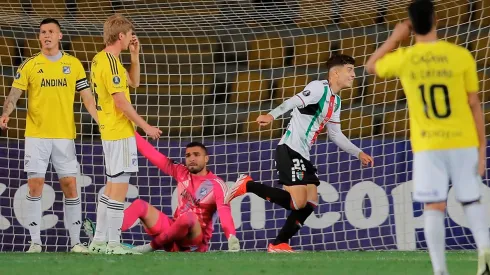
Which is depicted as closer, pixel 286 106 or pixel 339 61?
pixel 286 106

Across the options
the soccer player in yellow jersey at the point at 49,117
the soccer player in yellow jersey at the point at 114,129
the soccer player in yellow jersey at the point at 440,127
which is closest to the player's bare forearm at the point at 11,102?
the soccer player in yellow jersey at the point at 49,117

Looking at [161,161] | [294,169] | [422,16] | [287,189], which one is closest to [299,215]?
[287,189]

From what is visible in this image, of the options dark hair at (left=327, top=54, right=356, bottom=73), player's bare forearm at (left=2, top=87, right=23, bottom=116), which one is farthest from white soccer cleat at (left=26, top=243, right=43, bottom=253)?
dark hair at (left=327, top=54, right=356, bottom=73)

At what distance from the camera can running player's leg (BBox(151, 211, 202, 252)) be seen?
25.9 ft

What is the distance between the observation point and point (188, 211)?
8.04m

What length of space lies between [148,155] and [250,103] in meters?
2.03

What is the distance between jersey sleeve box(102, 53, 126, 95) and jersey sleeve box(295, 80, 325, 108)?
1.31m

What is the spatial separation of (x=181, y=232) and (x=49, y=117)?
1246 millimetres

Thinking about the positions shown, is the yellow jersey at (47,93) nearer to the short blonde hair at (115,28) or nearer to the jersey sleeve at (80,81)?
the jersey sleeve at (80,81)

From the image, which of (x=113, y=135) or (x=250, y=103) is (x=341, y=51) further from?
(x=113, y=135)

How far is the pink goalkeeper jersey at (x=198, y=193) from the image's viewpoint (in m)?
7.99

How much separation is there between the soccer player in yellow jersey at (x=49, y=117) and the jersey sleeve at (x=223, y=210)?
100 centimetres

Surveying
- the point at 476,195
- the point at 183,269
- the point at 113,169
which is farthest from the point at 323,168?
the point at 476,195

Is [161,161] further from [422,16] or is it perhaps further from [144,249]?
[422,16]
